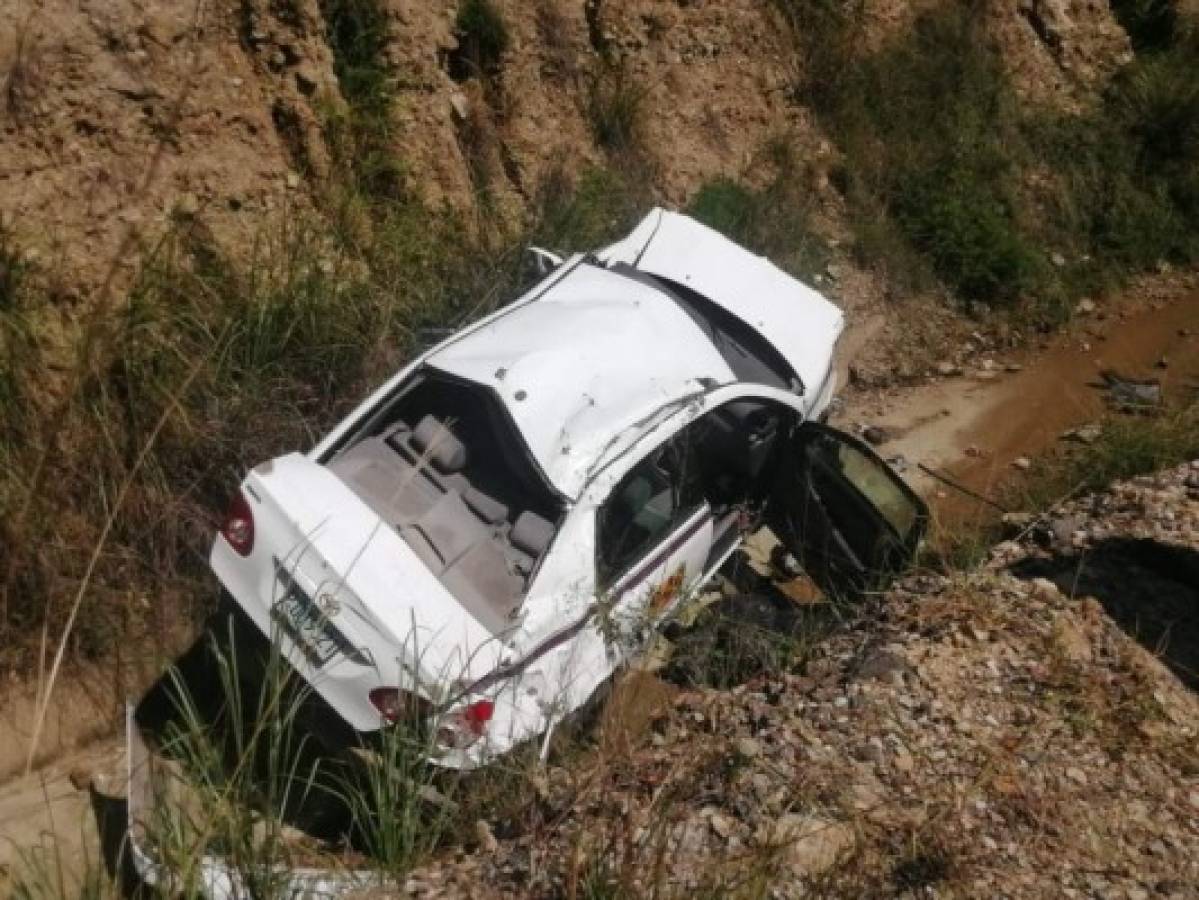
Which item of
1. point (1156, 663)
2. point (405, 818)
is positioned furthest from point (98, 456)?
point (1156, 663)

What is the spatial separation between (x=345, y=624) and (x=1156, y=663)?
376 cm

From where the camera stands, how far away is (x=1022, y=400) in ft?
28.7

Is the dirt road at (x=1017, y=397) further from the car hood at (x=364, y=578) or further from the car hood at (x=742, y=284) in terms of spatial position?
the car hood at (x=364, y=578)

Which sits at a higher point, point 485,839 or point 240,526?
point 240,526

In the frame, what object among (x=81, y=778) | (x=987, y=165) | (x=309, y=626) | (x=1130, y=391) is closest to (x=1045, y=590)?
(x=309, y=626)

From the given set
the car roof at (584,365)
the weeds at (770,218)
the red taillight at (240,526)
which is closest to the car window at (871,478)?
the car roof at (584,365)

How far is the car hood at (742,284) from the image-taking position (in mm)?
6508

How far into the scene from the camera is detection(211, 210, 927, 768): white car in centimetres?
436

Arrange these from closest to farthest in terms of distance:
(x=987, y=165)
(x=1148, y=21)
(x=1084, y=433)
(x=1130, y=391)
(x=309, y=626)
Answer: (x=309, y=626)
(x=1084, y=433)
(x=1130, y=391)
(x=987, y=165)
(x=1148, y=21)

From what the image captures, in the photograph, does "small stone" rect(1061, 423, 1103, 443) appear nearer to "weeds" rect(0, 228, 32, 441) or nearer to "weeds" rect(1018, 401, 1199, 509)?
"weeds" rect(1018, 401, 1199, 509)

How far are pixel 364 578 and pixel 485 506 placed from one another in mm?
732

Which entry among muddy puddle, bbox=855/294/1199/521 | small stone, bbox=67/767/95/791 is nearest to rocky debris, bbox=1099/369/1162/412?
muddy puddle, bbox=855/294/1199/521

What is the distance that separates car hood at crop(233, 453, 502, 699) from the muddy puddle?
414 centimetres

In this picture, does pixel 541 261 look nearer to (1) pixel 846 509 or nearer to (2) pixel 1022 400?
(1) pixel 846 509
